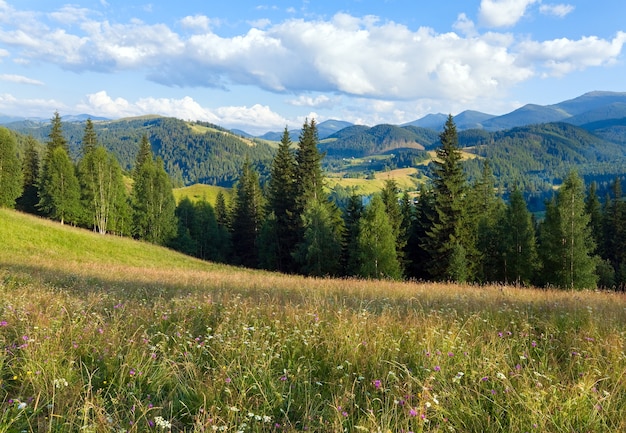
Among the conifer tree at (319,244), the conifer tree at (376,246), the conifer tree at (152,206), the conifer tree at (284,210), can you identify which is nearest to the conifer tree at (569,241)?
the conifer tree at (376,246)

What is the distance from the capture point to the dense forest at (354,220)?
33812 mm

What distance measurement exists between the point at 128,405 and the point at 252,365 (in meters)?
1.19

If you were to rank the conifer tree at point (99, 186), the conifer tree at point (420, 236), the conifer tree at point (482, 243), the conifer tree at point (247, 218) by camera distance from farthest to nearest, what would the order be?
the conifer tree at point (247, 218) < the conifer tree at point (99, 186) < the conifer tree at point (420, 236) < the conifer tree at point (482, 243)

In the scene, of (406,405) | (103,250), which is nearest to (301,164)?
(103,250)

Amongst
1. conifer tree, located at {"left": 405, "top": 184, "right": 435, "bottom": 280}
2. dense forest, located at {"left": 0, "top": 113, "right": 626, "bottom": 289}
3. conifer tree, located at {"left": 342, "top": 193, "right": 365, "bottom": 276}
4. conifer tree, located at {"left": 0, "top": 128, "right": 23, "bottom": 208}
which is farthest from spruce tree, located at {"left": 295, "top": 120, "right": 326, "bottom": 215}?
conifer tree, located at {"left": 0, "top": 128, "right": 23, "bottom": 208}

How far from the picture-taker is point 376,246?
3412 cm

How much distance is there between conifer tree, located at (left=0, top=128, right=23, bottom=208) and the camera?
52.1 m

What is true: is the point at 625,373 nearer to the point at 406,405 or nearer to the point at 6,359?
the point at 406,405

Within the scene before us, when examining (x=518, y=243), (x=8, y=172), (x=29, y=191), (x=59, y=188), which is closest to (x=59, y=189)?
(x=59, y=188)

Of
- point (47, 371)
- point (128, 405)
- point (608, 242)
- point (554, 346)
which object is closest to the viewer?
point (128, 405)

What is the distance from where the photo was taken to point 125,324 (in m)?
5.18

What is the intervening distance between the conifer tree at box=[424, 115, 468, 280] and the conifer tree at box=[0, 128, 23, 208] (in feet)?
187

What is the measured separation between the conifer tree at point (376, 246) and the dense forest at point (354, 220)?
99mm

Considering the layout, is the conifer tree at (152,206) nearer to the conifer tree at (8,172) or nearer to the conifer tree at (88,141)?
the conifer tree at (88,141)
